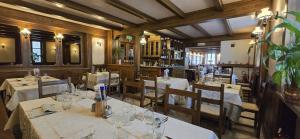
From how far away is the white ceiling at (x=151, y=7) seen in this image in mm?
3564

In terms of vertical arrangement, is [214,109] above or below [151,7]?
below

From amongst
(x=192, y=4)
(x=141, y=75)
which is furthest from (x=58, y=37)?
(x=192, y=4)

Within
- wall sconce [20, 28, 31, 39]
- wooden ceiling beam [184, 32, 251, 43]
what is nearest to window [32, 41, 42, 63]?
wall sconce [20, 28, 31, 39]

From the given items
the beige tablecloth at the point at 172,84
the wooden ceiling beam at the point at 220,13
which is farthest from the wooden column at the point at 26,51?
the wooden ceiling beam at the point at 220,13

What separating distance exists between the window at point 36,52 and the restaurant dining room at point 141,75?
1.3 inches

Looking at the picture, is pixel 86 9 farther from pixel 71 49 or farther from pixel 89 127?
pixel 89 127

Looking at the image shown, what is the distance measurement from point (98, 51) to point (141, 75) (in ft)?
8.10

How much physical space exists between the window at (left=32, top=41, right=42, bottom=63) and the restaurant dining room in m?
0.03

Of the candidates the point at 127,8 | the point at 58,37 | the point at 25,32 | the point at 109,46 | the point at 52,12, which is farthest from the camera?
the point at 109,46

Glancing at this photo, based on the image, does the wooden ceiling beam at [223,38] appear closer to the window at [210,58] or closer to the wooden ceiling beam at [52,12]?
the wooden ceiling beam at [52,12]

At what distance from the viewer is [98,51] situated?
6434 millimetres

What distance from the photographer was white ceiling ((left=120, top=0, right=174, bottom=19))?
3.56m

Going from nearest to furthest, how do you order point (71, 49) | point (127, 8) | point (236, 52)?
point (127, 8)
point (71, 49)
point (236, 52)

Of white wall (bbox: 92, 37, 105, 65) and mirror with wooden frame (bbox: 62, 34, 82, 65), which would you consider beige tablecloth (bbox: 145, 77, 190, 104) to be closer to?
white wall (bbox: 92, 37, 105, 65)
